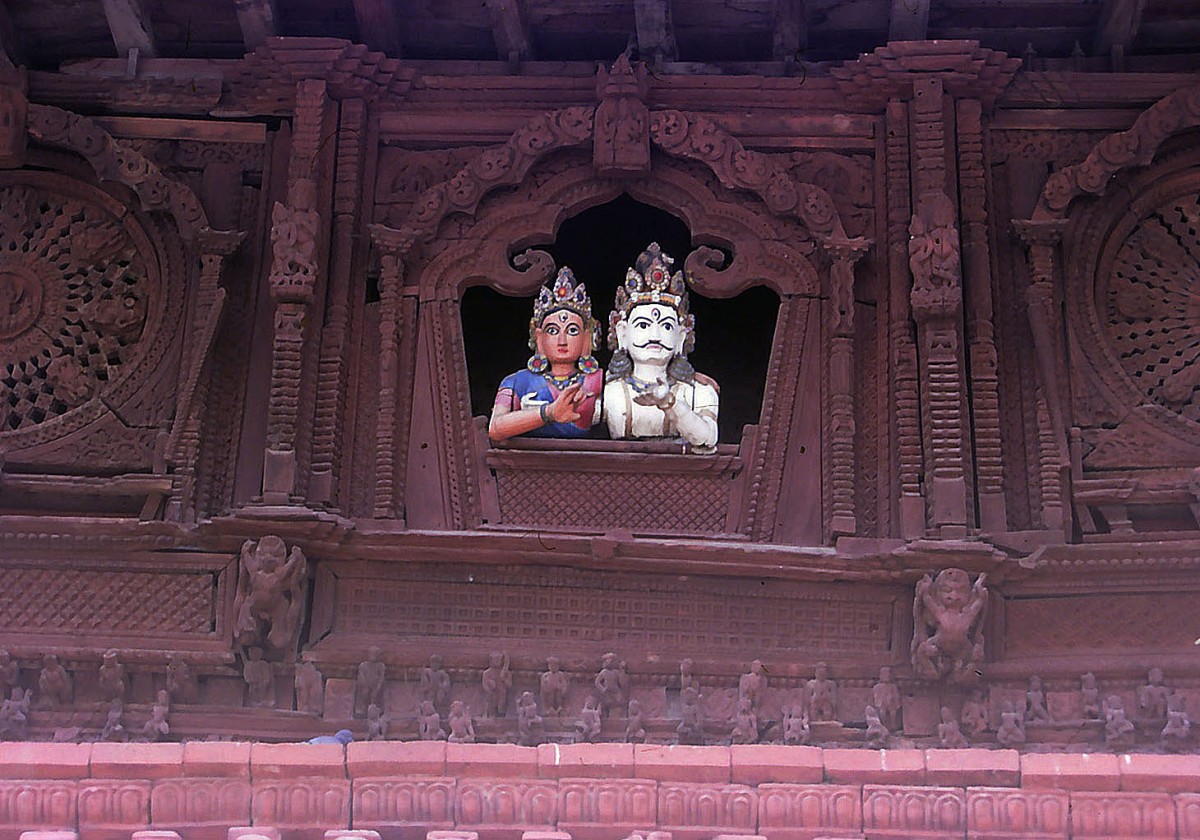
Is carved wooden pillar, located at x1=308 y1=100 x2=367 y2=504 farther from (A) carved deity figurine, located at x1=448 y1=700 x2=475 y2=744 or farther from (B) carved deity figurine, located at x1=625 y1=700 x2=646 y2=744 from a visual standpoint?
(B) carved deity figurine, located at x1=625 y1=700 x2=646 y2=744

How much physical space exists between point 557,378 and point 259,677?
2.18 m

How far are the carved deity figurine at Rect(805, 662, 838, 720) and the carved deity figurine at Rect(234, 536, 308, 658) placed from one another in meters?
2.46

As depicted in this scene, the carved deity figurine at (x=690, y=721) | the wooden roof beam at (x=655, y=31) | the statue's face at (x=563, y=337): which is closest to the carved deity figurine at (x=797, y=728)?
the carved deity figurine at (x=690, y=721)

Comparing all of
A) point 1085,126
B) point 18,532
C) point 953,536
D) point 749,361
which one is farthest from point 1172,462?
point 18,532

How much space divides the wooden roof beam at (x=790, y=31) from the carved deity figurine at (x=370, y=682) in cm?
397

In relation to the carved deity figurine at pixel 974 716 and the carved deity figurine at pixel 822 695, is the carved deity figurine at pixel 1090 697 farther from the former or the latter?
the carved deity figurine at pixel 822 695

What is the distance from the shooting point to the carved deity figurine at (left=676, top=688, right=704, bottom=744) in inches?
338

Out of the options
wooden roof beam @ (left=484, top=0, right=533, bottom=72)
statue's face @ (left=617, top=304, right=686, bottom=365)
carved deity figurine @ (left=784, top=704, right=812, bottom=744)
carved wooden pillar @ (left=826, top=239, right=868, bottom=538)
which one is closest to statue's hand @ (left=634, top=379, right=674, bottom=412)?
statue's face @ (left=617, top=304, right=686, bottom=365)

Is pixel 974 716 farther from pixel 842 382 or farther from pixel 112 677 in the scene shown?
pixel 112 677

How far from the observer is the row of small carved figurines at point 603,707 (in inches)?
337

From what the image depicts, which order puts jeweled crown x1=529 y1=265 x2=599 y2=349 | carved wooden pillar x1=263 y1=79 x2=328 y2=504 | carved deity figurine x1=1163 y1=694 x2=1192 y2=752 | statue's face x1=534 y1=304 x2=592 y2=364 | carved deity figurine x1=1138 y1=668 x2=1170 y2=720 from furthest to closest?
jeweled crown x1=529 y1=265 x2=599 y2=349 < statue's face x1=534 y1=304 x2=592 y2=364 < carved wooden pillar x1=263 y1=79 x2=328 y2=504 < carved deity figurine x1=1138 y1=668 x2=1170 y2=720 < carved deity figurine x1=1163 y1=694 x2=1192 y2=752

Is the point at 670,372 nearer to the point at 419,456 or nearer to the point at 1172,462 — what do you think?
the point at 419,456

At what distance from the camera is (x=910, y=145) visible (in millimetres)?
9773

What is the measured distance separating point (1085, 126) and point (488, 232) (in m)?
3.24
